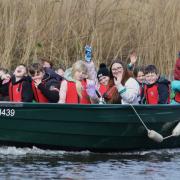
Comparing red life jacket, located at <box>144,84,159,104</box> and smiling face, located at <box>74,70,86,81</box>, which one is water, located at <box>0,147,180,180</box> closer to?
red life jacket, located at <box>144,84,159,104</box>

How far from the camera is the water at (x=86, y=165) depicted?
11074 millimetres

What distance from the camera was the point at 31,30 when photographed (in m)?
19.2

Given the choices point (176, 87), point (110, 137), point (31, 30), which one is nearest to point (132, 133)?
point (110, 137)

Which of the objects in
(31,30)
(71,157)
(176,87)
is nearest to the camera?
(71,157)

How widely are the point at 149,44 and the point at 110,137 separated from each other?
6.90 meters

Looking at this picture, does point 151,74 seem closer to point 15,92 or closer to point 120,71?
point 120,71

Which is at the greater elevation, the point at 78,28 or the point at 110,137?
the point at 78,28

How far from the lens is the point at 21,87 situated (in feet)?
43.6

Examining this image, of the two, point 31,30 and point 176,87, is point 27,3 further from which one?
point 176,87

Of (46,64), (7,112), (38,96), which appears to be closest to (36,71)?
(38,96)

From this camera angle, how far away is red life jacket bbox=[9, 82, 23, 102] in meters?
13.3

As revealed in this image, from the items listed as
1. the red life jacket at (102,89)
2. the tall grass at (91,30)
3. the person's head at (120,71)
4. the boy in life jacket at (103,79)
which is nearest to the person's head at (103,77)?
the boy in life jacket at (103,79)

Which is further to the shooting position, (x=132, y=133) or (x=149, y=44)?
(x=149, y=44)

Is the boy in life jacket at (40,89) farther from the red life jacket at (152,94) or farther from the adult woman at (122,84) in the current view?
the red life jacket at (152,94)
